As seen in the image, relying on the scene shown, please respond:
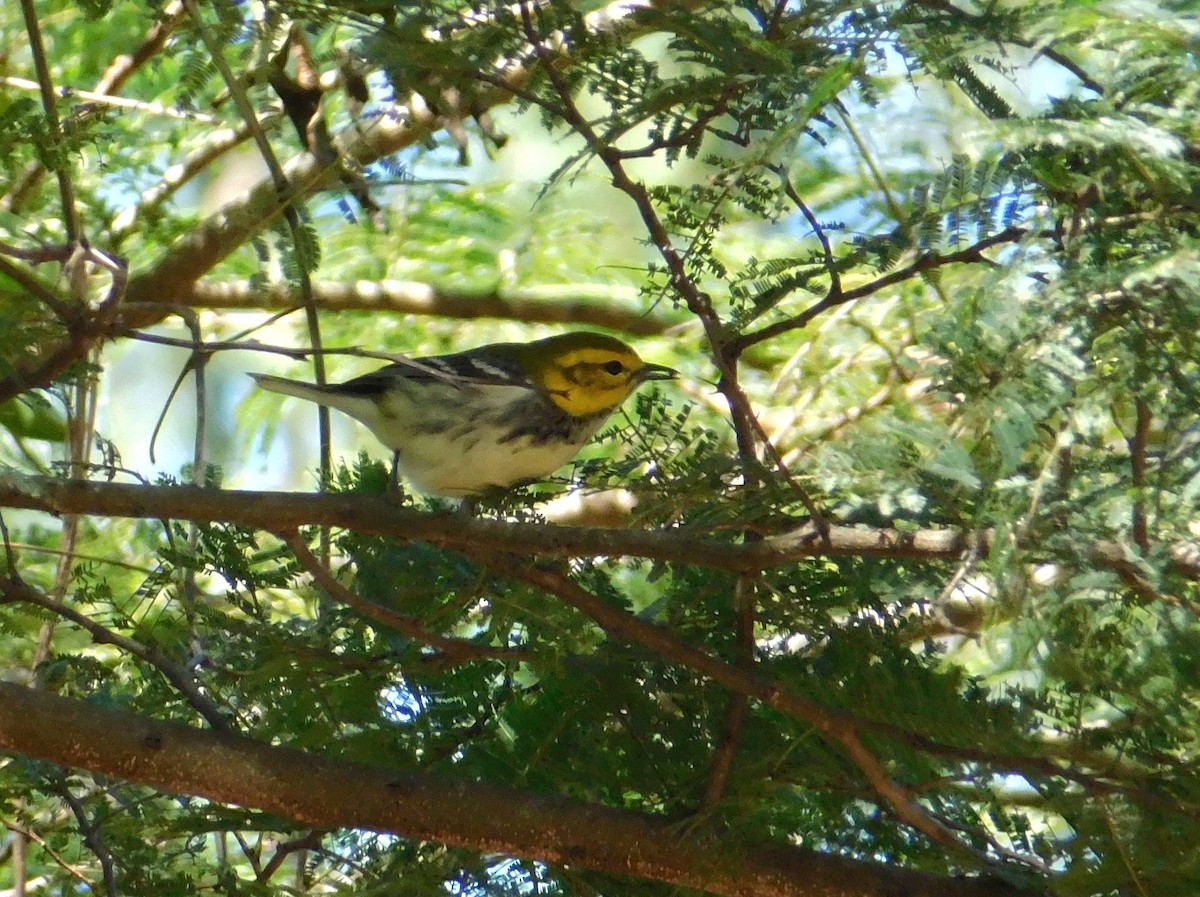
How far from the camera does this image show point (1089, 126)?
4.54 ft

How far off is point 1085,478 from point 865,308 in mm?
2147

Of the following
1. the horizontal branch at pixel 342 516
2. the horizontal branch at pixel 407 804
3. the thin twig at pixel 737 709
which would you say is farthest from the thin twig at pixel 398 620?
the thin twig at pixel 737 709

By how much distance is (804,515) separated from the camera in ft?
6.12

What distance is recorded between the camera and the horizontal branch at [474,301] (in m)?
3.66

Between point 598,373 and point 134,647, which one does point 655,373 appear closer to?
point 598,373

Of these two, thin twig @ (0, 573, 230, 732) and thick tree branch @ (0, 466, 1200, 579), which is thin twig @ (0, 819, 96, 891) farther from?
thick tree branch @ (0, 466, 1200, 579)

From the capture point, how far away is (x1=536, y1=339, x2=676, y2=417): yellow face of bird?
3.19 metres

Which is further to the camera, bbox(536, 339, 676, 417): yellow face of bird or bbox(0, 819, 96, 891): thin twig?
bbox(536, 339, 676, 417): yellow face of bird

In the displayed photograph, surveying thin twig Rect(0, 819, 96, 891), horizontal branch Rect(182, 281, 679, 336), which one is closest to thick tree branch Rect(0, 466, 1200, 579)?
thin twig Rect(0, 819, 96, 891)

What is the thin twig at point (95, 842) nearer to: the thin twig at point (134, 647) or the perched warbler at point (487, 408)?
the thin twig at point (134, 647)

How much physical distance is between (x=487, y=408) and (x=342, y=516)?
1.10 meters

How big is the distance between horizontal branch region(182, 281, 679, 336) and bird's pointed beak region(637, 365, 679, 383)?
188mm

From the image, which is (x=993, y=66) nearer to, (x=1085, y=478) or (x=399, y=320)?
(x=1085, y=478)

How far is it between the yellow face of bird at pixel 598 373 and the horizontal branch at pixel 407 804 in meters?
1.33
